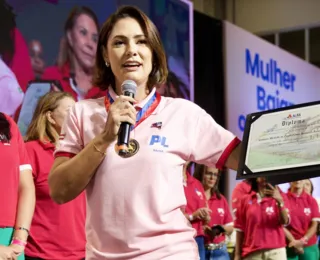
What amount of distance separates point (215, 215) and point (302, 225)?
147cm

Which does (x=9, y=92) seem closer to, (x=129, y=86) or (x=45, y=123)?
(x=45, y=123)

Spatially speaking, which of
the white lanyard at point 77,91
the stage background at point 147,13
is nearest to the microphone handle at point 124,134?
the stage background at point 147,13

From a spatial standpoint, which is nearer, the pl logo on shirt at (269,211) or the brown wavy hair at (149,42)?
the brown wavy hair at (149,42)

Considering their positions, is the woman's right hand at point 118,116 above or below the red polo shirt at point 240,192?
above

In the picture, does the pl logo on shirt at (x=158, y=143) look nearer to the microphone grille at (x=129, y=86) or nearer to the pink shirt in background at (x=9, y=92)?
the microphone grille at (x=129, y=86)

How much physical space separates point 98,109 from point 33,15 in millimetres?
3273

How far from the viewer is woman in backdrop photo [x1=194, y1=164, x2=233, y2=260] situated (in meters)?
5.01

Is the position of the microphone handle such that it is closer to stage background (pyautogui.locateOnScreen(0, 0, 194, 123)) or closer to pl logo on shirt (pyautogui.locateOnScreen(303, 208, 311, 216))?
stage background (pyautogui.locateOnScreen(0, 0, 194, 123))

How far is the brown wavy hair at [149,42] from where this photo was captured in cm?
164

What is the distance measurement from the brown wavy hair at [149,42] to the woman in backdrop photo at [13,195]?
2.63ft

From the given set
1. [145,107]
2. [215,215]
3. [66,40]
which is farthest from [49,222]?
[215,215]

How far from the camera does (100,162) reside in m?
1.48

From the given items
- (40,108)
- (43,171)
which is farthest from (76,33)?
(43,171)

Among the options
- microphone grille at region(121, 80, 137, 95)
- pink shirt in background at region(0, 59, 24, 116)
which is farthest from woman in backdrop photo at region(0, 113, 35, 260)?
pink shirt in background at region(0, 59, 24, 116)
